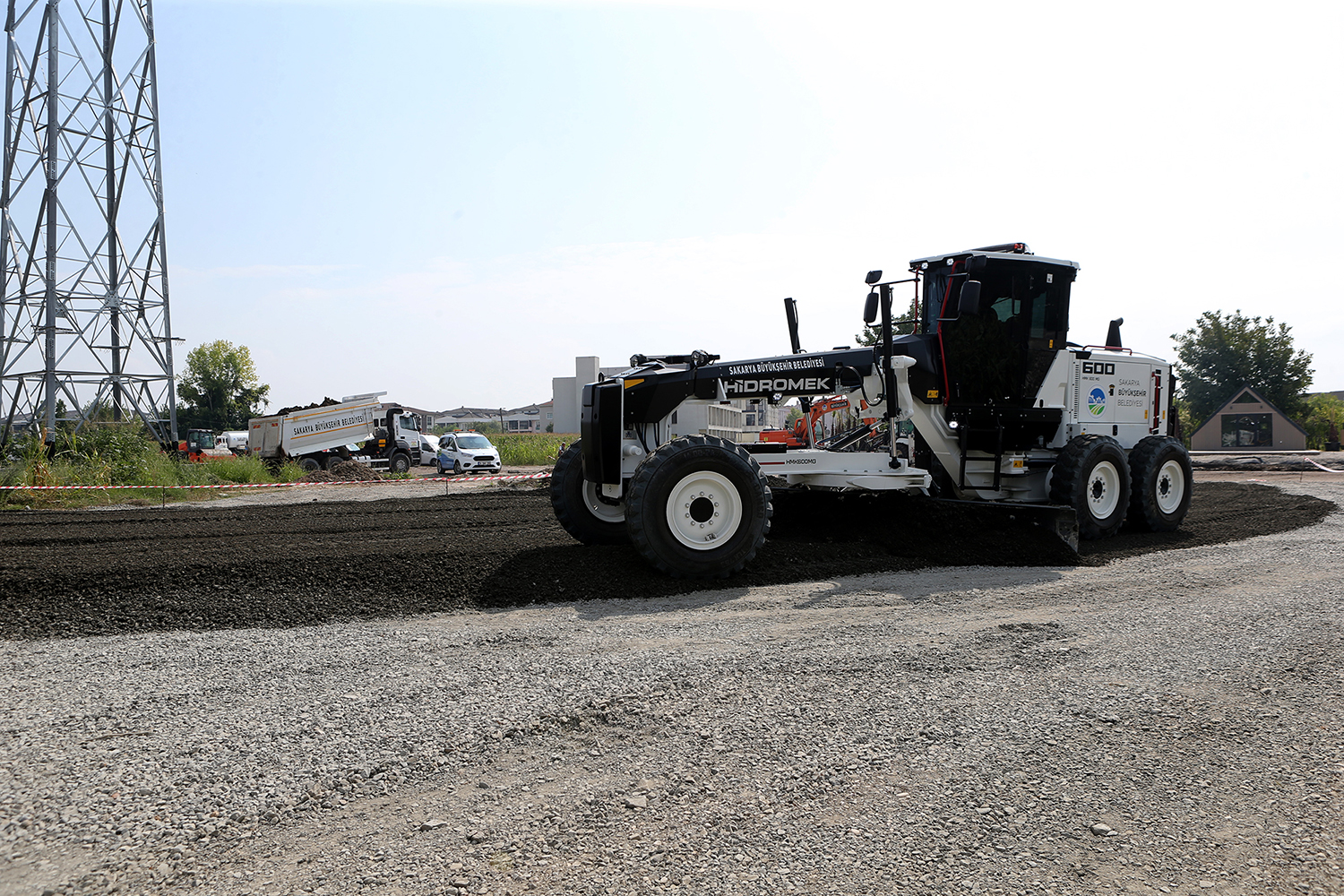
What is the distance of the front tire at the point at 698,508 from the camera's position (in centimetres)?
723

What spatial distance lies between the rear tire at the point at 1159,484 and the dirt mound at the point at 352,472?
2180cm

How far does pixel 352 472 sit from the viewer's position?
1089 inches

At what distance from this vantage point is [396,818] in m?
3.07

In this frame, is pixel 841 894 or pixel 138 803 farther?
pixel 138 803

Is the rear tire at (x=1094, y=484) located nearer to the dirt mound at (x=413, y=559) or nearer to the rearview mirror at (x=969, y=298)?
the dirt mound at (x=413, y=559)

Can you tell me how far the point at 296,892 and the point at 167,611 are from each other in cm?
446

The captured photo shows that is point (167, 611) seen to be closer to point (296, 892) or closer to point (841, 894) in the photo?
point (296, 892)

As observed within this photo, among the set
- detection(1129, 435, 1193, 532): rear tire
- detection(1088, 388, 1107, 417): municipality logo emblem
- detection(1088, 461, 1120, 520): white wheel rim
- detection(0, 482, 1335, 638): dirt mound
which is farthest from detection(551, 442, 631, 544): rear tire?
detection(1129, 435, 1193, 532): rear tire

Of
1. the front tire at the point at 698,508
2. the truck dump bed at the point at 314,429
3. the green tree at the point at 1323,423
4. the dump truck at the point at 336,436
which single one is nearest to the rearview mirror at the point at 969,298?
the front tire at the point at 698,508

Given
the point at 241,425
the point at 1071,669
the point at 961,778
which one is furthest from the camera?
the point at 241,425

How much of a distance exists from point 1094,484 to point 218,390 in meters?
76.5

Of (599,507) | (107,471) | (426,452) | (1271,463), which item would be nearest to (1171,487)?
(599,507)

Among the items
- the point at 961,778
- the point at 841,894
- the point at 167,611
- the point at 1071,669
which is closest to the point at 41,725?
the point at 167,611

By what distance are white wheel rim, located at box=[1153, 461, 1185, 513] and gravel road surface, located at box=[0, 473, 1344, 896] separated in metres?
4.12
